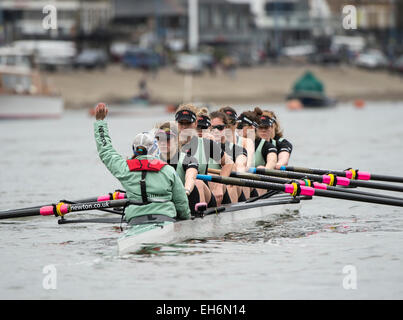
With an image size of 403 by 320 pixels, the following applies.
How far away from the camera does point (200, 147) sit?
13281 mm

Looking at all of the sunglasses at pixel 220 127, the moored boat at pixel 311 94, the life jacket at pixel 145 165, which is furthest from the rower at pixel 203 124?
the moored boat at pixel 311 94

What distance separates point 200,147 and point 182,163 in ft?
1.70

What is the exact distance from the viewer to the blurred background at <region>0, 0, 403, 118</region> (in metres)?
53.5

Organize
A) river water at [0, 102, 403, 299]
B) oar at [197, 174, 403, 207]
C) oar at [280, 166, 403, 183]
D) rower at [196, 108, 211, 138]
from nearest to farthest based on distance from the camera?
river water at [0, 102, 403, 299]
oar at [197, 174, 403, 207]
rower at [196, 108, 211, 138]
oar at [280, 166, 403, 183]

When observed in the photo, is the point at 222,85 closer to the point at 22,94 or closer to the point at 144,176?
the point at 22,94

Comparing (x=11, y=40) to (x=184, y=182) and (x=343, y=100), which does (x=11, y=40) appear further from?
(x=184, y=182)

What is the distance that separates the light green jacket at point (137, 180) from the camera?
11602mm

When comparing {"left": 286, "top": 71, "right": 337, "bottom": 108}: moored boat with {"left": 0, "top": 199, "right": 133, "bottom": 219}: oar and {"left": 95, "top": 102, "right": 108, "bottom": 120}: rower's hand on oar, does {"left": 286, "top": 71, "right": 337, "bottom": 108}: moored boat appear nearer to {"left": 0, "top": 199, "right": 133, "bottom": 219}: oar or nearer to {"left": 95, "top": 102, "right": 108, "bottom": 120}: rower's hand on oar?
{"left": 0, "top": 199, "right": 133, "bottom": 219}: oar

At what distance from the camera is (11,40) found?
72.9 m

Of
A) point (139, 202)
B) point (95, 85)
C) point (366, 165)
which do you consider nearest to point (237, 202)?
point (139, 202)

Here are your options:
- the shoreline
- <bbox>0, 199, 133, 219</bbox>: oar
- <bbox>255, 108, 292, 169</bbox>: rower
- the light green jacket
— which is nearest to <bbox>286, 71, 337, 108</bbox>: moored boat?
the shoreline

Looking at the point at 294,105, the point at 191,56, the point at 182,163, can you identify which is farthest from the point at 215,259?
the point at 191,56

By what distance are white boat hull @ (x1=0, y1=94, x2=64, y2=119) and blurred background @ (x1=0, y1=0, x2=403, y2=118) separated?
0.05 m

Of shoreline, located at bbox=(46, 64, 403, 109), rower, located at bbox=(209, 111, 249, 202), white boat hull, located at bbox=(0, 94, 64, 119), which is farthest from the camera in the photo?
shoreline, located at bbox=(46, 64, 403, 109)
